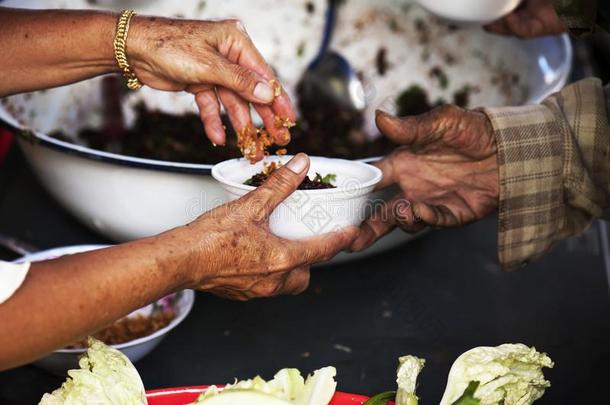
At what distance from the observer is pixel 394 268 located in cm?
203

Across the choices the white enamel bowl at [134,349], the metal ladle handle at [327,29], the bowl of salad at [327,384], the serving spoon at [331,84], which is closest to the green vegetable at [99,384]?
the bowl of salad at [327,384]

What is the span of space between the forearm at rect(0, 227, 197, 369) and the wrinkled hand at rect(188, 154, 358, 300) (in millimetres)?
91

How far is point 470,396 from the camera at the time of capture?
1030mm

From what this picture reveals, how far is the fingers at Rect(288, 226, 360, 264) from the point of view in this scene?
4.63ft

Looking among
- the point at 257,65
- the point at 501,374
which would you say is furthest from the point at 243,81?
the point at 501,374

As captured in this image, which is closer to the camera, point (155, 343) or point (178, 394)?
point (178, 394)

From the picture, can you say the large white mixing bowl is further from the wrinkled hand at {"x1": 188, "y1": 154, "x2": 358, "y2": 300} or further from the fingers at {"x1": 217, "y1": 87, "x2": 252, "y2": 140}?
the wrinkled hand at {"x1": 188, "y1": 154, "x2": 358, "y2": 300}

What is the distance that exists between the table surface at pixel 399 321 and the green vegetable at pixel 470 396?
1.55 ft

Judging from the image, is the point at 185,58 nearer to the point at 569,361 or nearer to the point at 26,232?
the point at 26,232

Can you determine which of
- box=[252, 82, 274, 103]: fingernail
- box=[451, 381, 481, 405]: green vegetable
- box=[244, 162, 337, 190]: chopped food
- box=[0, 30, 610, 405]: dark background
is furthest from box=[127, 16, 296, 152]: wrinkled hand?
box=[451, 381, 481, 405]: green vegetable

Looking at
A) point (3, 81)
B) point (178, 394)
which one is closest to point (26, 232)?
point (3, 81)

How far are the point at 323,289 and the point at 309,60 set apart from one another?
3.46ft

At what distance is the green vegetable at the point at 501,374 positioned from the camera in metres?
1.10

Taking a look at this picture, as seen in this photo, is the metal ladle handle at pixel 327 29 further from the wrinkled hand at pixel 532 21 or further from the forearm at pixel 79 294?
the forearm at pixel 79 294
